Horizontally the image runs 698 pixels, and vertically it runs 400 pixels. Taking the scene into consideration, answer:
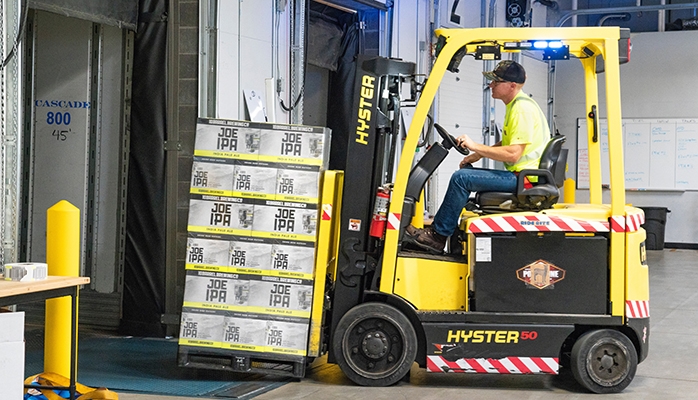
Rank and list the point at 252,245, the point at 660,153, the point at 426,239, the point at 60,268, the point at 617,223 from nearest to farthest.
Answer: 1. the point at 60,268
2. the point at 617,223
3. the point at 252,245
4. the point at 426,239
5. the point at 660,153

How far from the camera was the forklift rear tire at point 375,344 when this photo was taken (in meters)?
5.90

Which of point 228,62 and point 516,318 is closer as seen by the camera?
point 516,318

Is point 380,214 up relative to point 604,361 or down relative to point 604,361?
up

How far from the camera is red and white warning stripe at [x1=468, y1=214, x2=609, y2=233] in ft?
19.1

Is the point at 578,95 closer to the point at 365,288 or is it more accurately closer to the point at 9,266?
the point at 365,288

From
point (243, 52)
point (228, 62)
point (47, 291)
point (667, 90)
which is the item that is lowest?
point (47, 291)

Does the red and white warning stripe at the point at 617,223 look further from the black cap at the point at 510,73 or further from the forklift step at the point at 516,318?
the black cap at the point at 510,73

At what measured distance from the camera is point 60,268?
16.8ft

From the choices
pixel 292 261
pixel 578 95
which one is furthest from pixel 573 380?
pixel 578 95

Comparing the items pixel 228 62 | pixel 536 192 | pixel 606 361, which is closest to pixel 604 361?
pixel 606 361

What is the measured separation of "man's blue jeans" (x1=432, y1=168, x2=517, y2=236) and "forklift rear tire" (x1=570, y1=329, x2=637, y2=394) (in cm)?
111

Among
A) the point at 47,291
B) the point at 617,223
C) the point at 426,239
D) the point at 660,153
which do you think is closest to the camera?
the point at 47,291

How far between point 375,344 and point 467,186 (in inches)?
48.0

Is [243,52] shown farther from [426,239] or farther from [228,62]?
[426,239]
